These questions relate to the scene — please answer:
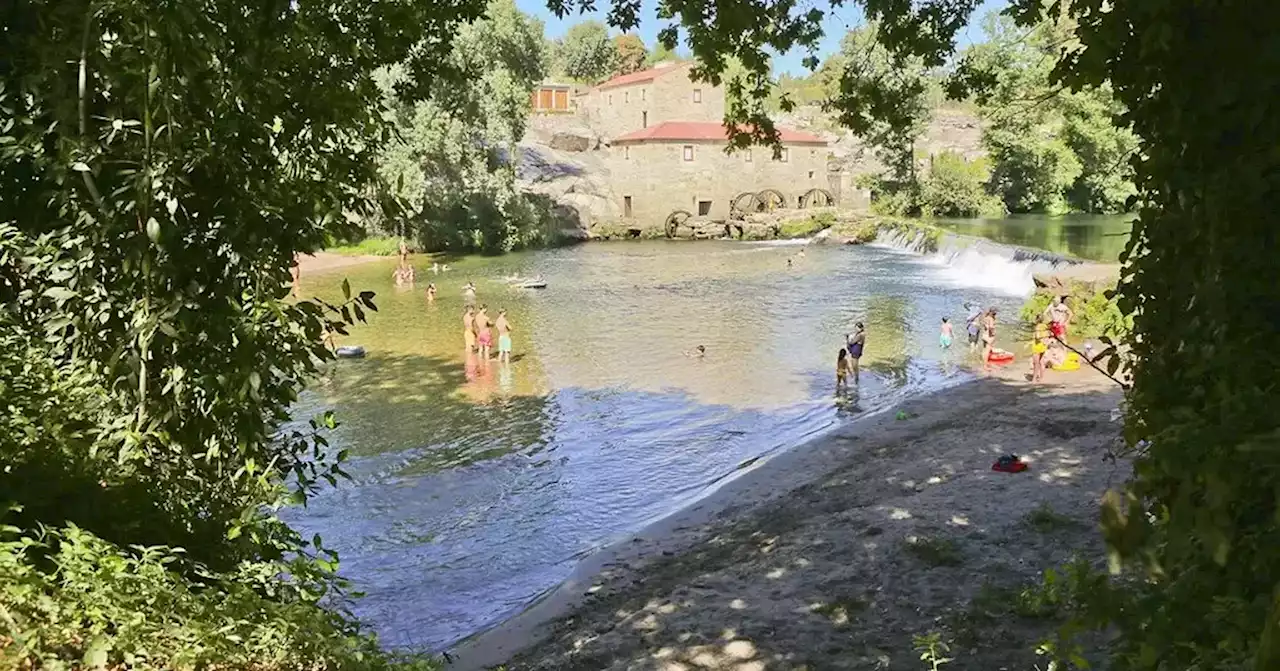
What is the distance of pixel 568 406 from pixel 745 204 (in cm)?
4092

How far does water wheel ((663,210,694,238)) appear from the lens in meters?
52.9

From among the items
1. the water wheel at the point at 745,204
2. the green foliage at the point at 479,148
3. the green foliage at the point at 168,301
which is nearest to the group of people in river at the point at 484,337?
the green foliage at the point at 168,301

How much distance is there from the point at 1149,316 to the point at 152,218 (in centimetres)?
351

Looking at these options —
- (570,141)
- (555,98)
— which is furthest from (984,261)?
(555,98)

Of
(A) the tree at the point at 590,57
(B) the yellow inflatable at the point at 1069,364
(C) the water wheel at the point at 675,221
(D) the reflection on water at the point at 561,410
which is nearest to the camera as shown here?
(D) the reflection on water at the point at 561,410

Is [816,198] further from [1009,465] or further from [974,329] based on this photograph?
[1009,465]

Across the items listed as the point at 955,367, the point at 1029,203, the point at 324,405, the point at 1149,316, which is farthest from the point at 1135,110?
the point at 1029,203

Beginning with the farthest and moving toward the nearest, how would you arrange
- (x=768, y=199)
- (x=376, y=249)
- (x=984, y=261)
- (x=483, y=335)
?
(x=768, y=199)
(x=376, y=249)
(x=984, y=261)
(x=483, y=335)

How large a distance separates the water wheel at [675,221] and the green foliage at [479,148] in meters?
10.5

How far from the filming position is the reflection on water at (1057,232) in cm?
3434

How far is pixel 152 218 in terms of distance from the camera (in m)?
3.25

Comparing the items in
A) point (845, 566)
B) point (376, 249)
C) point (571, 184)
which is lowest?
point (845, 566)

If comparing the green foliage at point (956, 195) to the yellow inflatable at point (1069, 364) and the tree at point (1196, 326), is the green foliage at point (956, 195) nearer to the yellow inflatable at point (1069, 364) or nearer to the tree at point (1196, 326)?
the yellow inflatable at point (1069, 364)

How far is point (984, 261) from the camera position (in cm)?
3231
